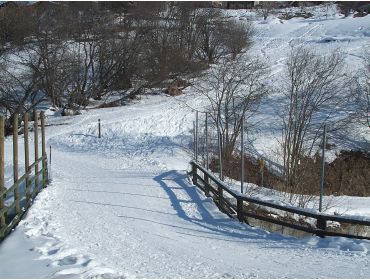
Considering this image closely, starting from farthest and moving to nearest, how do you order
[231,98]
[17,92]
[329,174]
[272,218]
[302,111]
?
[17,92] → [329,174] → [231,98] → [302,111] → [272,218]

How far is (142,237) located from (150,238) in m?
0.18

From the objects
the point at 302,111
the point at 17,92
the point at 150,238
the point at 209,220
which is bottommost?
the point at 209,220

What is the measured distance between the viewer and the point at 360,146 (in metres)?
A: 31.5

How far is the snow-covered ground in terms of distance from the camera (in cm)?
786

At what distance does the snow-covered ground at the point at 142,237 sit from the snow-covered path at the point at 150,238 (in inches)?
0.8

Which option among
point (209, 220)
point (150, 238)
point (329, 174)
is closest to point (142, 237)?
point (150, 238)

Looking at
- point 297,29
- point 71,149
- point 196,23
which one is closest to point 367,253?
point 71,149

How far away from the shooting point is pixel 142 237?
10.3 m

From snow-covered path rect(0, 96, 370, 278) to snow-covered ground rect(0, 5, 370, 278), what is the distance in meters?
0.02

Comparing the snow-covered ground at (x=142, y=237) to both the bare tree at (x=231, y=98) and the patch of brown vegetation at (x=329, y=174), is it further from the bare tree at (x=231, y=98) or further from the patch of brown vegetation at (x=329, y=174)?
the bare tree at (x=231, y=98)

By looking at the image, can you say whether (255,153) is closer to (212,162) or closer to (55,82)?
(212,162)

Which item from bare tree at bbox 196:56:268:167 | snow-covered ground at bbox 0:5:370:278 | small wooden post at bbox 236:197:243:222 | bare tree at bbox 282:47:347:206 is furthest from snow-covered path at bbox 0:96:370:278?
bare tree at bbox 282:47:347:206

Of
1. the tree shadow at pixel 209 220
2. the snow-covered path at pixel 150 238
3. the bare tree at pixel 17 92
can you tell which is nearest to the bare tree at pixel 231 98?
the tree shadow at pixel 209 220

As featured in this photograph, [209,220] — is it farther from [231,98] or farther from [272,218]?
[231,98]
